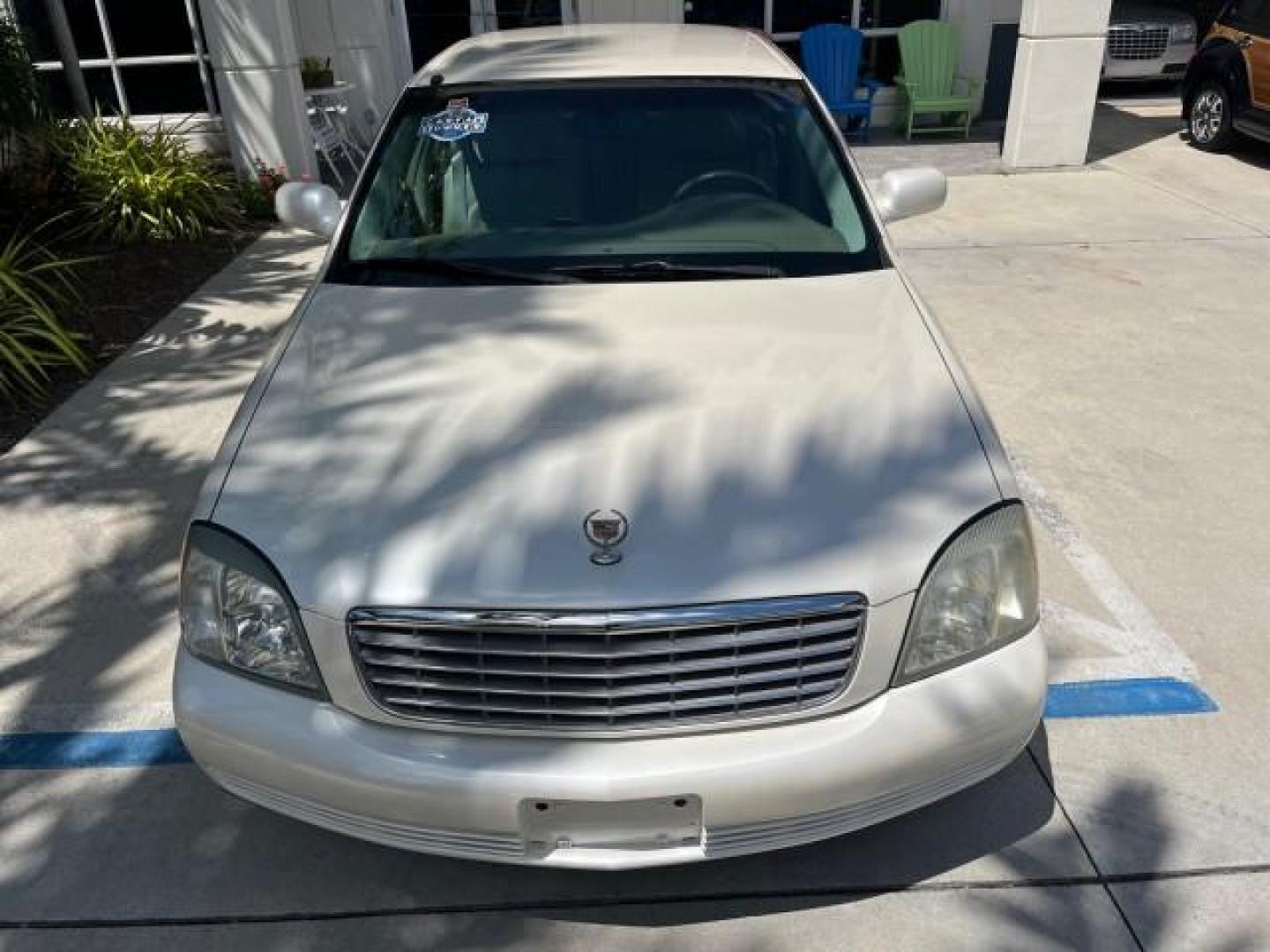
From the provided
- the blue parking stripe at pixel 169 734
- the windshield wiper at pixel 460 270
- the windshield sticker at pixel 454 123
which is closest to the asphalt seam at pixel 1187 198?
the blue parking stripe at pixel 169 734

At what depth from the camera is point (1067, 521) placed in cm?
404

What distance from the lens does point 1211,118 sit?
32.8 feet

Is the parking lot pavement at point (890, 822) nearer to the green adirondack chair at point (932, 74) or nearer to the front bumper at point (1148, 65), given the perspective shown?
the green adirondack chair at point (932, 74)

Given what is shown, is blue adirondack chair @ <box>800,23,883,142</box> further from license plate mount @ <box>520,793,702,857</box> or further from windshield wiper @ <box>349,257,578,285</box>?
license plate mount @ <box>520,793,702,857</box>

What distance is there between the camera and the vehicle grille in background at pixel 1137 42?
42.7 ft

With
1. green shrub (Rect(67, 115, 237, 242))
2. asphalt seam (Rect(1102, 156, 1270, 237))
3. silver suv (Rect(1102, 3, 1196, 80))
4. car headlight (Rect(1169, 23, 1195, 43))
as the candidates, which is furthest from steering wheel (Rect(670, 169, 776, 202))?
car headlight (Rect(1169, 23, 1195, 43))

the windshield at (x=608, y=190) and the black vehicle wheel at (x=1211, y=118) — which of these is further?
the black vehicle wheel at (x=1211, y=118)

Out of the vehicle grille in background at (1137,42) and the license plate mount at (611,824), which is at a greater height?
the license plate mount at (611,824)

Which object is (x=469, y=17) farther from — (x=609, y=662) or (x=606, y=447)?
(x=609, y=662)

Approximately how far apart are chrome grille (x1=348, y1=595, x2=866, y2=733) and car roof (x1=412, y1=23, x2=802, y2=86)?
2233 millimetres

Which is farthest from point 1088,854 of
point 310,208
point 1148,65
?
point 1148,65

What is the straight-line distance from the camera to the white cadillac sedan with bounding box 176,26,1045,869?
2.11 meters

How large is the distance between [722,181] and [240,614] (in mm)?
2123

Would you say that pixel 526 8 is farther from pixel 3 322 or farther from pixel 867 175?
pixel 3 322
